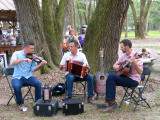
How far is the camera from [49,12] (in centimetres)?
745

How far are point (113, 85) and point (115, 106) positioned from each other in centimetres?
44

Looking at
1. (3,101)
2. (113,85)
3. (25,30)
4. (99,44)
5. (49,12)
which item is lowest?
(3,101)

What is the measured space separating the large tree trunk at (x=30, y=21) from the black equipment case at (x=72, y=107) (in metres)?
3.08

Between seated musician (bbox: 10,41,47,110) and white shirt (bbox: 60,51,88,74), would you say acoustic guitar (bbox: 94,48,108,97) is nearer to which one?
white shirt (bbox: 60,51,88,74)

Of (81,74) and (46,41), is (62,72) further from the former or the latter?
(81,74)

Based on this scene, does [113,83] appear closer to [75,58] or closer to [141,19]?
[75,58]

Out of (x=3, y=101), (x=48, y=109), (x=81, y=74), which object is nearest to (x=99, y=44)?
(x=81, y=74)

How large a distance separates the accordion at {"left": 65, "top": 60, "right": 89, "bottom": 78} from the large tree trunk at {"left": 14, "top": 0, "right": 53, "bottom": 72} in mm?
2482

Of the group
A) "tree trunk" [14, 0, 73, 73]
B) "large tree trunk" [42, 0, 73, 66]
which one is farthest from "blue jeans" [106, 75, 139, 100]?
"large tree trunk" [42, 0, 73, 66]

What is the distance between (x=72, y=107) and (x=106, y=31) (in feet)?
7.73

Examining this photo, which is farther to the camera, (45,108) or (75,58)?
(75,58)

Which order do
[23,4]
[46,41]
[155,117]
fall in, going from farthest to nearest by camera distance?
[46,41] → [23,4] → [155,117]

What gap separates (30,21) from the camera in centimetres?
629

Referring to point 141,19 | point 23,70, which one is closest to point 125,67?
point 23,70
